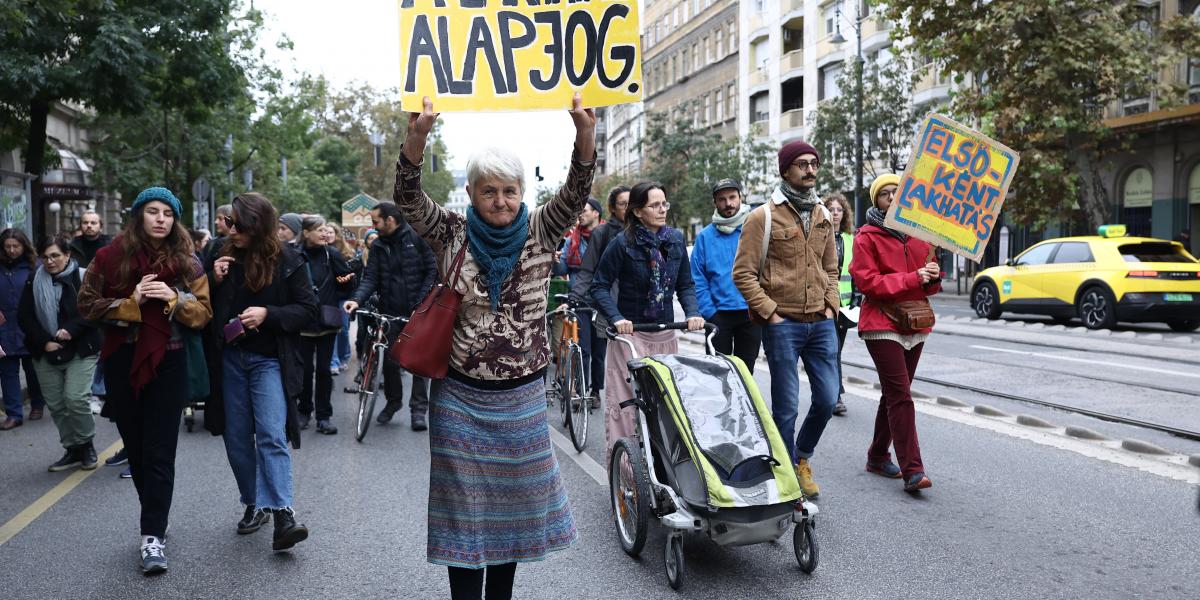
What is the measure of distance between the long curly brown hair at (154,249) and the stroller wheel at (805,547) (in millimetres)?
3227

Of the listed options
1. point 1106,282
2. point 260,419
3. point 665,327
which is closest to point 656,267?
point 665,327

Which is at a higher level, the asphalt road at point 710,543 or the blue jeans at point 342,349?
the blue jeans at point 342,349

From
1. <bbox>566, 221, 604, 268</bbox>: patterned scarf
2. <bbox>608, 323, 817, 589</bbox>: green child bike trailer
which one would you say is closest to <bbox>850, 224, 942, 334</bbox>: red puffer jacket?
<bbox>608, 323, 817, 589</bbox>: green child bike trailer

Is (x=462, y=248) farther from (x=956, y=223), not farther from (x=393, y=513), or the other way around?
(x=956, y=223)

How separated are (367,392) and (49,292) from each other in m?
2.62

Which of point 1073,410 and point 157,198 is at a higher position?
point 157,198

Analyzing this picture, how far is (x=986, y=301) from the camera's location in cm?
2127

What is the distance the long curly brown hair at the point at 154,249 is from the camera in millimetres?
5191

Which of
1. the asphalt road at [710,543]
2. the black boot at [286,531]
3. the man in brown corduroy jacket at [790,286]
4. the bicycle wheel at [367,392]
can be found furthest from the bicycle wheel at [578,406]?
the black boot at [286,531]

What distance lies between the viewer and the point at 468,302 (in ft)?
10.9

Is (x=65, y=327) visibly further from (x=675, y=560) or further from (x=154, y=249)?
(x=675, y=560)

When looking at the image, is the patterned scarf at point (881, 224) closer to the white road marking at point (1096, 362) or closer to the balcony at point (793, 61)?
the white road marking at point (1096, 362)

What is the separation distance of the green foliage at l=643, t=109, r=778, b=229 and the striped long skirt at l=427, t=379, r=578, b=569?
3784cm

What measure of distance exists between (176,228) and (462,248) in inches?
102
